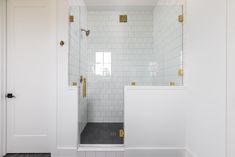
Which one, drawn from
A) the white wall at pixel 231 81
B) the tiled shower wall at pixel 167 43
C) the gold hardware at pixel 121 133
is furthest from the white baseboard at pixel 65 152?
the white wall at pixel 231 81

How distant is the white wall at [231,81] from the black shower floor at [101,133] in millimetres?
1503

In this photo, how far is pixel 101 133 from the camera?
294cm

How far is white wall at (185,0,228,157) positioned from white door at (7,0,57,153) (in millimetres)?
1957

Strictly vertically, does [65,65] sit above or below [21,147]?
above

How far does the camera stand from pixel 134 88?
99.6 inches

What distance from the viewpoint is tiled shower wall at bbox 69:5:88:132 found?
104 inches

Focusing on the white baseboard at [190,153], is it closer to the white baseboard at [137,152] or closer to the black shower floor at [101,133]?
the white baseboard at [137,152]

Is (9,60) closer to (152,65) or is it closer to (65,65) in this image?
(65,65)

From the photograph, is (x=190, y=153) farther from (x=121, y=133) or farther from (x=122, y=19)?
(x=122, y=19)

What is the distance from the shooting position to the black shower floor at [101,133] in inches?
107

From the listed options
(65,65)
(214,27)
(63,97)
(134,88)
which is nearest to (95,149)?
(63,97)

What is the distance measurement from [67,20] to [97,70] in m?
0.98

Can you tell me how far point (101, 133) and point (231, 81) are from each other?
2014 millimetres

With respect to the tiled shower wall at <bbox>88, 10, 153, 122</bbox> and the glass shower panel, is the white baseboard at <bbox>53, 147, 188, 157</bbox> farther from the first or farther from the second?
the glass shower panel
